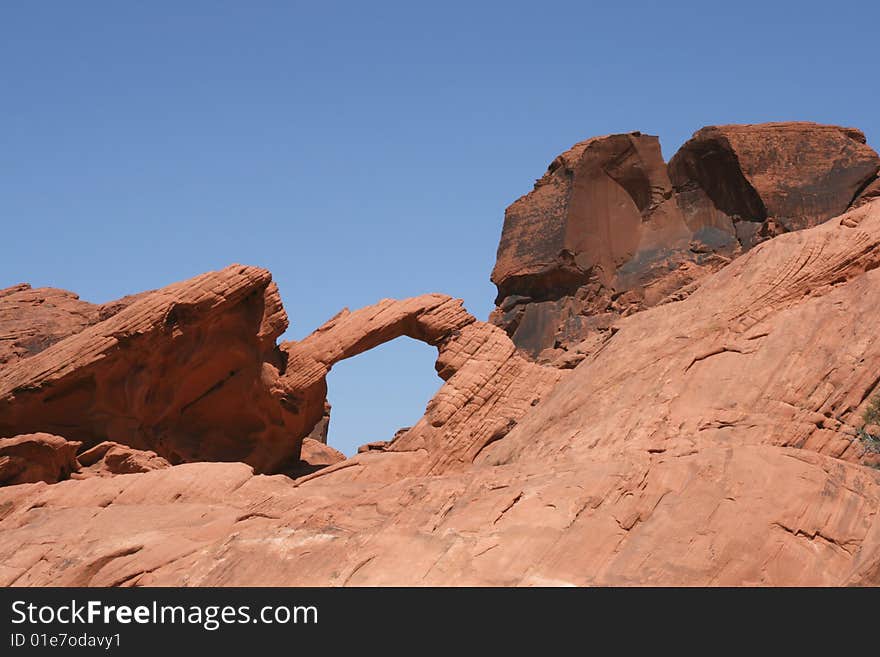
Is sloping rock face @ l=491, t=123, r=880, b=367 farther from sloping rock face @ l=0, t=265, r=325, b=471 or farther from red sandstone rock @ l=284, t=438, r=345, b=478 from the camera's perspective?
sloping rock face @ l=0, t=265, r=325, b=471

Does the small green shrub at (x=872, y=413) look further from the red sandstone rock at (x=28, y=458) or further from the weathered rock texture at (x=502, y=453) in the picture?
the red sandstone rock at (x=28, y=458)

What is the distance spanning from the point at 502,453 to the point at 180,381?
6.27 m

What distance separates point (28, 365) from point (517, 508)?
935cm

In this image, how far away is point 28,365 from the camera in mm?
20219

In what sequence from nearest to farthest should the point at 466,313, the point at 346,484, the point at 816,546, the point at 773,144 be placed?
the point at 816,546 → the point at 346,484 → the point at 466,313 → the point at 773,144

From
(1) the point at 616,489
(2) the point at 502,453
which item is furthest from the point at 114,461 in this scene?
(1) the point at 616,489

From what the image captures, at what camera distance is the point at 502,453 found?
1745cm

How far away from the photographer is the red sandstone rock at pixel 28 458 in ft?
62.5

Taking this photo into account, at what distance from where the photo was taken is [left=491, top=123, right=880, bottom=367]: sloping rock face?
29156 millimetres

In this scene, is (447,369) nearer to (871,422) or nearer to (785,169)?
(871,422)

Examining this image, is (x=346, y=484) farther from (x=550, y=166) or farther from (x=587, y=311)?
(x=550, y=166)

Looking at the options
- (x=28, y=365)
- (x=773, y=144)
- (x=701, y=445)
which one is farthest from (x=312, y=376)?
(x=773, y=144)

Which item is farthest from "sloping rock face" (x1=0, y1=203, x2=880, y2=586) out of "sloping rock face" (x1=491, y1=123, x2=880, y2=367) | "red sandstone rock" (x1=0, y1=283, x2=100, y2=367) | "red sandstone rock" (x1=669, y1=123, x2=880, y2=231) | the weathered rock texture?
"sloping rock face" (x1=491, y1=123, x2=880, y2=367)

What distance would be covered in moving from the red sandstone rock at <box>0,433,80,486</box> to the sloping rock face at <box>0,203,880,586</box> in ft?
2.53
